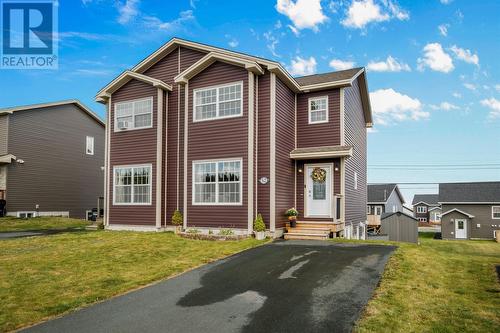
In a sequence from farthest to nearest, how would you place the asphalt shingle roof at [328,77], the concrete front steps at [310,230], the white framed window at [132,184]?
the white framed window at [132,184], the asphalt shingle roof at [328,77], the concrete front steps at [310,230]

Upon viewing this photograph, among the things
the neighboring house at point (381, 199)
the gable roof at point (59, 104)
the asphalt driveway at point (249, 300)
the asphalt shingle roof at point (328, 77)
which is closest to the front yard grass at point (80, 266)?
the asphalt driveway at point (249, 300)

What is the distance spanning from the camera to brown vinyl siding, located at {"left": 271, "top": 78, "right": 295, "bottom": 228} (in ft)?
50.1

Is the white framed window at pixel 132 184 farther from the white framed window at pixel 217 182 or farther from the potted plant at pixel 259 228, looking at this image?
the potted plant at pixel 259 228

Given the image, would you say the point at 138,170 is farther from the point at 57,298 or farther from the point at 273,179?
the point at 57,298

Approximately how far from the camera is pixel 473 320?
228 inches

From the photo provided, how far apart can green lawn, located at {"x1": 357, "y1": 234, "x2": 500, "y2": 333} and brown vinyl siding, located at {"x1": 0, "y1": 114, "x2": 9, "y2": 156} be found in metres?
24.6

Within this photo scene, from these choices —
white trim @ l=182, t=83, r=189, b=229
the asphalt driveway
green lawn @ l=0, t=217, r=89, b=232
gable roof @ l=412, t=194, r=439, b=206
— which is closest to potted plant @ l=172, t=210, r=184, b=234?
white trim @ l=182, t=83, r=189, b=229

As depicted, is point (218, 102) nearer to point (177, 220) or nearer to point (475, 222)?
point (177, 220)

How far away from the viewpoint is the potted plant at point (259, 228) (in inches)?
549

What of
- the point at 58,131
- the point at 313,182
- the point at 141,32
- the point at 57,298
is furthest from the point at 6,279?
the point at 58,131

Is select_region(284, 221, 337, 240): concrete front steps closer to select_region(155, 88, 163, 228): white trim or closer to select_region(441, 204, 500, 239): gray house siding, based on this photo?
select_region(155, 88, 163, 228): white trim

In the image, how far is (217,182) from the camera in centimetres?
1544

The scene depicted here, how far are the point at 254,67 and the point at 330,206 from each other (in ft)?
22.0

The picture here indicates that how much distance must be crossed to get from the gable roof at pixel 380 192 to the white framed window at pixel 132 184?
3971 cm
